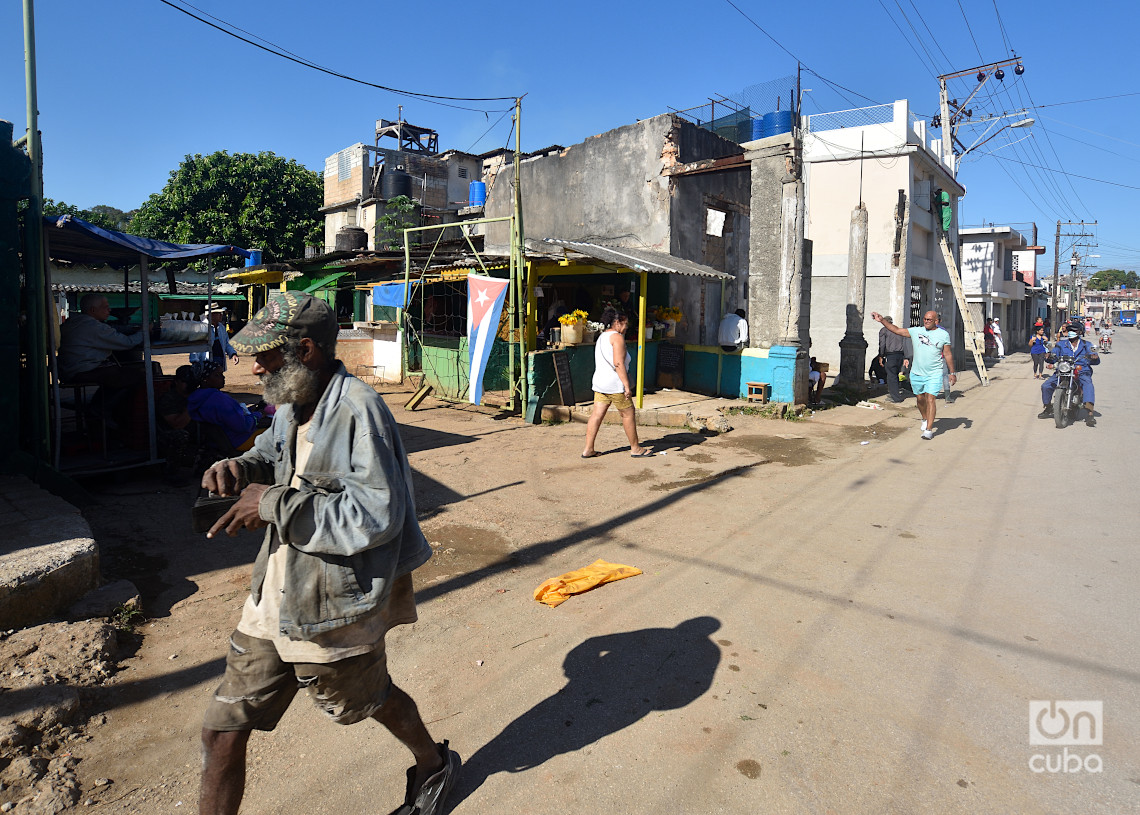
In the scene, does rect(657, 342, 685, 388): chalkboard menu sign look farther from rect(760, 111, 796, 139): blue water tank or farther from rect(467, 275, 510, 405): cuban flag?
rect(760, 111, 796, 139): blue water tank

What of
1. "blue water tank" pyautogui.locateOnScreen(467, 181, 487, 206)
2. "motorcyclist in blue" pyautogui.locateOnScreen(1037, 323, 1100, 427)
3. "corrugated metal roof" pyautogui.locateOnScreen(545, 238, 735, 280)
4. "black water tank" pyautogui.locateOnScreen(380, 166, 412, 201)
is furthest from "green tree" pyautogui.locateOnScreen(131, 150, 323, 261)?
"motorcyclist in blue" pyautogui.locateOnScreen(1037, 323, 1100, 427)

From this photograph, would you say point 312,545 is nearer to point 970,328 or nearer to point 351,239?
point 351,239

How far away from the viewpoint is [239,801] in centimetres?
209

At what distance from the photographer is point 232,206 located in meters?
28.0

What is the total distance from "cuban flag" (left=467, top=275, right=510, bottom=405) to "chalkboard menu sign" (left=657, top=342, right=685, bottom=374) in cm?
437

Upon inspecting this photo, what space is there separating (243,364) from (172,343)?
1223 centimetres

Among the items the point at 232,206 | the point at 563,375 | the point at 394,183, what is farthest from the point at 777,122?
the point at 232,206

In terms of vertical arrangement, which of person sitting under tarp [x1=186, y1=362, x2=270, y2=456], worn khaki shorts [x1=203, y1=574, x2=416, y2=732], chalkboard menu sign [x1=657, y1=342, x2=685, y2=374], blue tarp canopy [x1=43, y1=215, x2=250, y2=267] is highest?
blue tarp canopy [x1=43, y1=215, x2=250, y2=267]

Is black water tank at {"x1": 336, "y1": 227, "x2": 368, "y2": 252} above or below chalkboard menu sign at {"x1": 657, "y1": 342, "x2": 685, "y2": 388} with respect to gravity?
above

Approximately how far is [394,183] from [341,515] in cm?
2766

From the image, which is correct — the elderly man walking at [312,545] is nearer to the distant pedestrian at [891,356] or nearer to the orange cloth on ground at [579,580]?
the orange cloth on ground at [579,580]

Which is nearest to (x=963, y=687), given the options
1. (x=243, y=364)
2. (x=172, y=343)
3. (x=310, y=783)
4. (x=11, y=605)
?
(x=310, y=783)

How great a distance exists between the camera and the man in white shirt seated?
1290cm

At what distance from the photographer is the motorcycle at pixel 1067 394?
10641 mm
